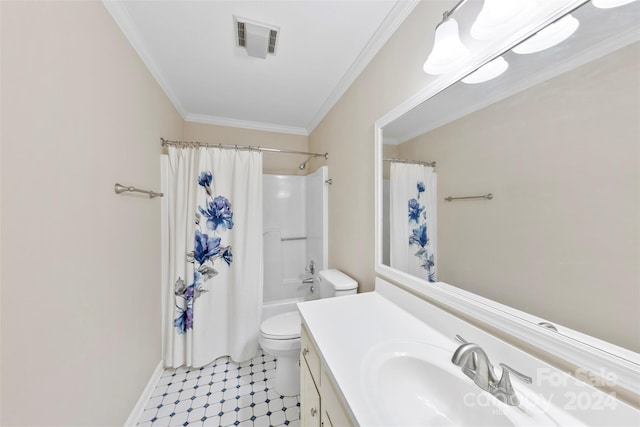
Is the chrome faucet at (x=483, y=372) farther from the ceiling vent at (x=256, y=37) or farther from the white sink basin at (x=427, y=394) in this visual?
the ceiling vent at (x=256, y=37)

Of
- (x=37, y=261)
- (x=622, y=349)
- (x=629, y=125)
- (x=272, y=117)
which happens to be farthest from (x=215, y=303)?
(x=629, y=125)

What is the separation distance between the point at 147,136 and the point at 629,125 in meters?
2.21

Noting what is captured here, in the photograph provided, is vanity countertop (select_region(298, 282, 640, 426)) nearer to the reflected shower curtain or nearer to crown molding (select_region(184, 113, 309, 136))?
the reflected shower curtain

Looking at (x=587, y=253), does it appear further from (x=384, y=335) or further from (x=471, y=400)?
(x=384, y=335)

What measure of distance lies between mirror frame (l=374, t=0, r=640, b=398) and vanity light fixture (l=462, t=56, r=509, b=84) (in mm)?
16

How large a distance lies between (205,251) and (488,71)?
2.07 meters

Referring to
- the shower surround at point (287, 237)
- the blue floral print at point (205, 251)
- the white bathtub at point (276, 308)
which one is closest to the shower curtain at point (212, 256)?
the blue floral print at point (205, 251)

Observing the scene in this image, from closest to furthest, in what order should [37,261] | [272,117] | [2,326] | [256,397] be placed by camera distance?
[2,326] → [37,261] → [256,397] → [272,117]

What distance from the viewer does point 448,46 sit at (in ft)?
2.60

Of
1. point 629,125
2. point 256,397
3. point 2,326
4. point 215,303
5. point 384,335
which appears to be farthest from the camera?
point 215,303

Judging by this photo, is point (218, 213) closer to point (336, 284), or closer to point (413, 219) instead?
point (336, 284)

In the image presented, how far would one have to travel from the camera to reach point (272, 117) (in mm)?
2465

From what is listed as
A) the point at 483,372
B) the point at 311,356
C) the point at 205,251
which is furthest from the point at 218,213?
the point at 483,372

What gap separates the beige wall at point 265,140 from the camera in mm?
2471
